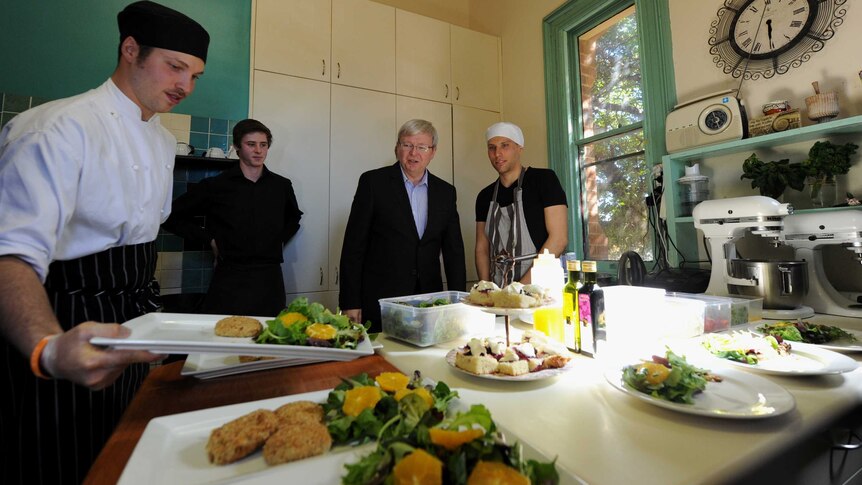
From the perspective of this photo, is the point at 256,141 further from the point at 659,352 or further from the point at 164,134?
the point at 659,352

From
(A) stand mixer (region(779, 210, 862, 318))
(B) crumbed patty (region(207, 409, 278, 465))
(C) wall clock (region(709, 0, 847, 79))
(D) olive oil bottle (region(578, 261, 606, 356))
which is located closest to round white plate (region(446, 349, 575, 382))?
(D) olive oil bottle (region(578, 261, 606, 356))

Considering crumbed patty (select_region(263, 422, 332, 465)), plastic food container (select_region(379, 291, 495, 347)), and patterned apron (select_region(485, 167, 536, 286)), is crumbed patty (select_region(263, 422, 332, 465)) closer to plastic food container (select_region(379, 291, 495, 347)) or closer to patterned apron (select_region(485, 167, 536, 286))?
plastic food container (select_region(379, 291, 495, 347))

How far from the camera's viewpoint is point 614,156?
273cm

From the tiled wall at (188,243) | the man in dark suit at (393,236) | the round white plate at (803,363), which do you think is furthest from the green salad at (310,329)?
the tiled wall at (188,243)

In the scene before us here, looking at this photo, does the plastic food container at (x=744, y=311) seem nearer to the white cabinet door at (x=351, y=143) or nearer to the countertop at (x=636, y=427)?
the countertop at (x=636, y=427)

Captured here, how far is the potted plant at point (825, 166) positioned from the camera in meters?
1.53

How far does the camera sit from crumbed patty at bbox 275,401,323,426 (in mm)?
577

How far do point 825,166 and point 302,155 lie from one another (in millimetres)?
2810

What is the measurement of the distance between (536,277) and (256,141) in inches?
72.2

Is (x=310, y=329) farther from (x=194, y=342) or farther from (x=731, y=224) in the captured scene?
(x=731, y=224)

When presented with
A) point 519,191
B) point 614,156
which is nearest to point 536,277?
point 519,191

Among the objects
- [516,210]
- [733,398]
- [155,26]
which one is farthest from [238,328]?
[516,210]

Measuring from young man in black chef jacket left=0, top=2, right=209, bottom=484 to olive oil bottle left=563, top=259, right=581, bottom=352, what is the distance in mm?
880

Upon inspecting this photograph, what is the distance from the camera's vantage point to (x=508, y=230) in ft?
7.18
